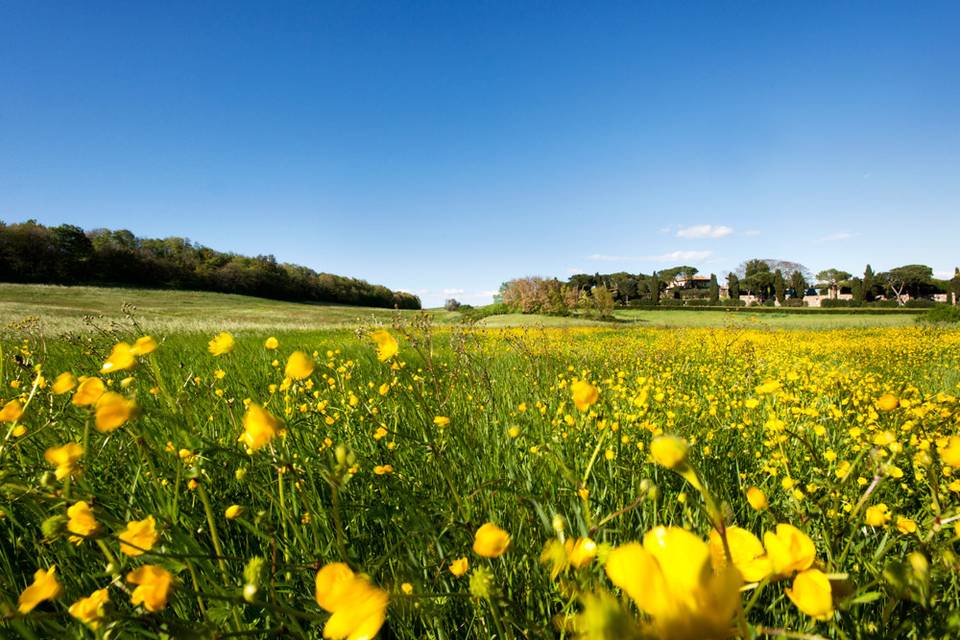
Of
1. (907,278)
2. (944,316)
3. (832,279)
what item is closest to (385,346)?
(944,316)

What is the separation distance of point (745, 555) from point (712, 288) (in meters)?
58.9

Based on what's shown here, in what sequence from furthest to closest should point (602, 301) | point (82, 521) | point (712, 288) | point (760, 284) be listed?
point (760, 284) < point (712, 288) < point (602, 301) < point (82, 521)

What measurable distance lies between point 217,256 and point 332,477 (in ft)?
205

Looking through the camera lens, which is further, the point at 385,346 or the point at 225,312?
the point at 225,312

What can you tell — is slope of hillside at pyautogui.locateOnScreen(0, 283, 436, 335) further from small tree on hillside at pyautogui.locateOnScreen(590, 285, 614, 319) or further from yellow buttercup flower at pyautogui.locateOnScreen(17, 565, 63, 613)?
yellow buttercup flower at pyautogui.locateOnScreen(17, 565, 63, 613)

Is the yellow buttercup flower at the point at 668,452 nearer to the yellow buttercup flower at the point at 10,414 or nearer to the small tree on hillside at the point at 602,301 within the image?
the yellow buttercup flower at the point at 10,414

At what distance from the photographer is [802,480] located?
6.78 ft

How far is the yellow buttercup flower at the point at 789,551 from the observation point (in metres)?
0.48

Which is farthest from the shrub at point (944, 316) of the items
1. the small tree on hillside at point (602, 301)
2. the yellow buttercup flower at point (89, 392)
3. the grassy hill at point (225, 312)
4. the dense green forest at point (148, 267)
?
the dense green forest at point (148, 267)

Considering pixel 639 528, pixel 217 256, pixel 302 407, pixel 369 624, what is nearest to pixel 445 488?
pixel 639 528

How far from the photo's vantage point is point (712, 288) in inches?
2036

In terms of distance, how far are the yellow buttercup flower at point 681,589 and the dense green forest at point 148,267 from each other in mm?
30694

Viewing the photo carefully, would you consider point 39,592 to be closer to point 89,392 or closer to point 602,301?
point 89,392

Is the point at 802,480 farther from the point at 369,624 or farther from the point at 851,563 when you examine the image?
the point at 369,624
